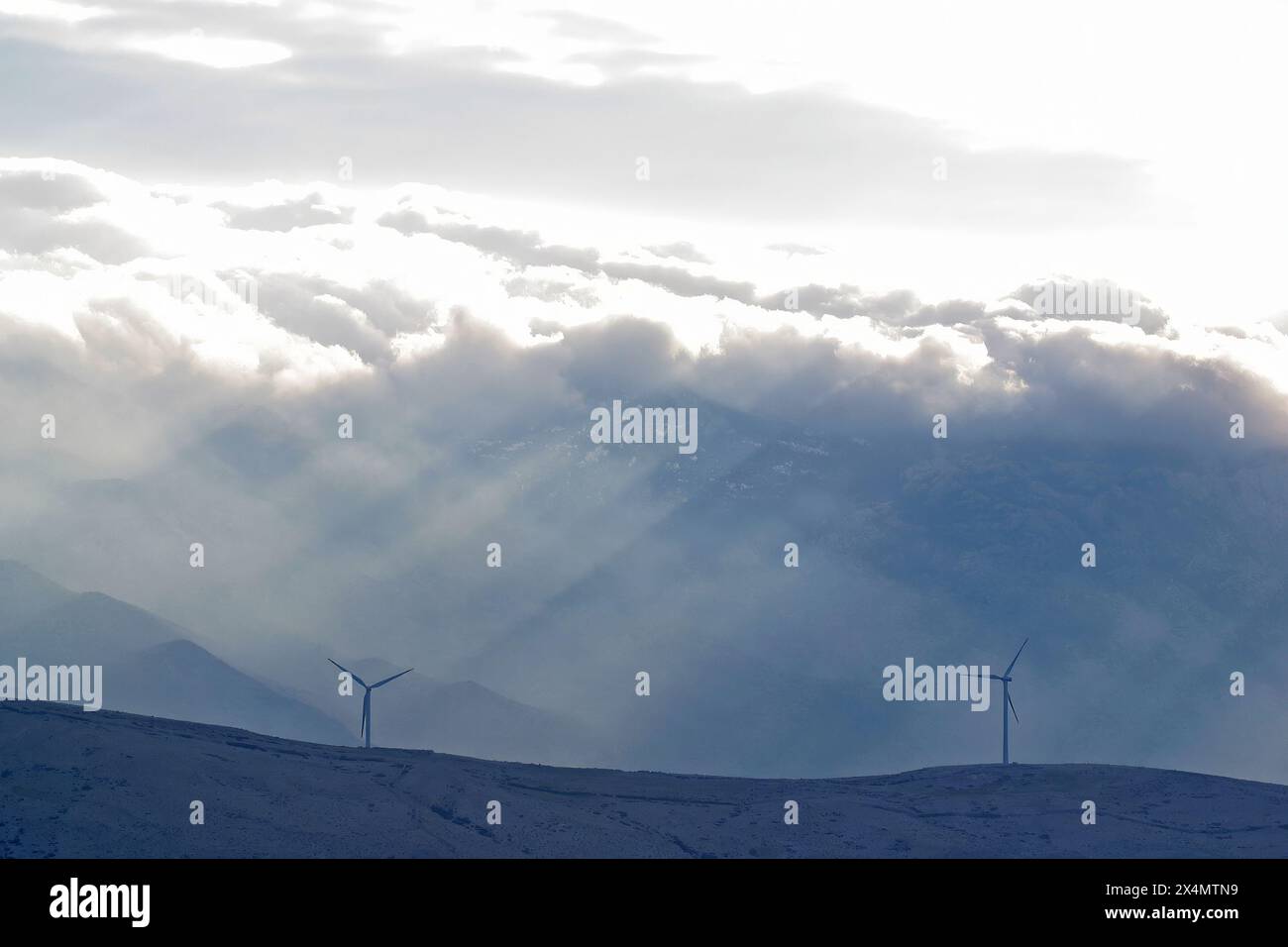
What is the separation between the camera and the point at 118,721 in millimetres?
126688
